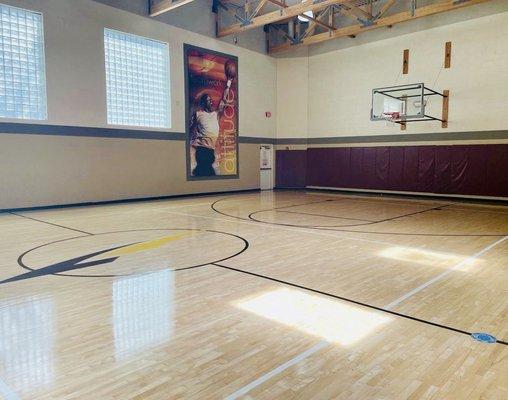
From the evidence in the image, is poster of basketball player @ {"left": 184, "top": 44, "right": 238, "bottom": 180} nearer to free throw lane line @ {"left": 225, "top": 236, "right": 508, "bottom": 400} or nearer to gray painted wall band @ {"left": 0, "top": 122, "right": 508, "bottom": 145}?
gray painted wall band @ {"left": 0, "top": 122, "right": 508, "bottom": 145}

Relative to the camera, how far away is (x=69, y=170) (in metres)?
11.2

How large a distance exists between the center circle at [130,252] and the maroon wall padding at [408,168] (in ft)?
30.0

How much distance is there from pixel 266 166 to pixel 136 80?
6.58 m

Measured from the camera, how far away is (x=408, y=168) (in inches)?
559

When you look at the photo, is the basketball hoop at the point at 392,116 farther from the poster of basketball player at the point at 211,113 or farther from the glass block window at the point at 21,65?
the glass block window at the point at 21,65

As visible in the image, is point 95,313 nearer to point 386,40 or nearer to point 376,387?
point 376,387

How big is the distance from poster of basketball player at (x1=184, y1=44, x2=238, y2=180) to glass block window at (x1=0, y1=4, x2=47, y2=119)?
4.64 metres

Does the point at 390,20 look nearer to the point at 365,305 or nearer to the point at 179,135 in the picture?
the point at 179,135

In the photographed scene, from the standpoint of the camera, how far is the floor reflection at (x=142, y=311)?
3.06m

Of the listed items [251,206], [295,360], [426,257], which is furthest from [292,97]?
[295,360]

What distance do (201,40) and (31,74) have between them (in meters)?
5.81

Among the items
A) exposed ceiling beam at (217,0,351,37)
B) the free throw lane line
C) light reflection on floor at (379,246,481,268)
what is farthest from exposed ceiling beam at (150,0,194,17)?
the free throw lane line

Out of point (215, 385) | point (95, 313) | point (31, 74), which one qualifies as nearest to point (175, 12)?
point (31, 74)

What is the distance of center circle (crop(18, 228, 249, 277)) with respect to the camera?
5.07 m
